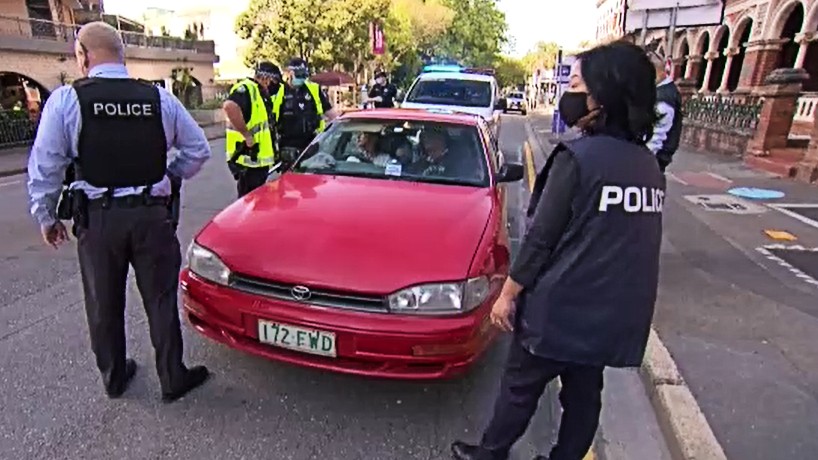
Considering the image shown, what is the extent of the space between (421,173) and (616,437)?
→ 6.96ft

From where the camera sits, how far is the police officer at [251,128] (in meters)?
4.91

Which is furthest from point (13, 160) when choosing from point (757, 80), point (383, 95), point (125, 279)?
point (757, 80)

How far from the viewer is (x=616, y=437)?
2637 mm

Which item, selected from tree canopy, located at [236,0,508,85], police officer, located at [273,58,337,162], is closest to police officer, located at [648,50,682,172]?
police officer, located at [273,58,337,162]

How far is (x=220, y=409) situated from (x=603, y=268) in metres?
2.06

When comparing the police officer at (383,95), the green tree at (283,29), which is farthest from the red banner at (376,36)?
the police officer at (383,95)

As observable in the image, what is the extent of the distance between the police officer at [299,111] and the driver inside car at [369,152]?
4.92 feet

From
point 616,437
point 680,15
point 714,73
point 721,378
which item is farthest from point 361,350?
point 714,73

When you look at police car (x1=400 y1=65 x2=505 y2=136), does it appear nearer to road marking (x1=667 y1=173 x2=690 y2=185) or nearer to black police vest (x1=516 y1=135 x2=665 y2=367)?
road marking (x1=667 y1=173 x2=690 y2=185)

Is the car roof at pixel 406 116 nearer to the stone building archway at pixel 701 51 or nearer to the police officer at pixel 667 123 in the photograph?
the police officer at pixel 667 123

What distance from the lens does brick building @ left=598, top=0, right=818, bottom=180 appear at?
10250 mm

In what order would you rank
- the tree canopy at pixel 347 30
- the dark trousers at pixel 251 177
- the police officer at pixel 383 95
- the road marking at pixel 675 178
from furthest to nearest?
the tree canopy at pixel 347 30, the police officer at pixel 383 95, the road marking at pixel 675 178, the dark trousers at pixel 251 177

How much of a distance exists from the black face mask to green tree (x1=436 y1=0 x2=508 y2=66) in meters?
47.0

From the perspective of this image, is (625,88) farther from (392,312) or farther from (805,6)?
(805,6)
